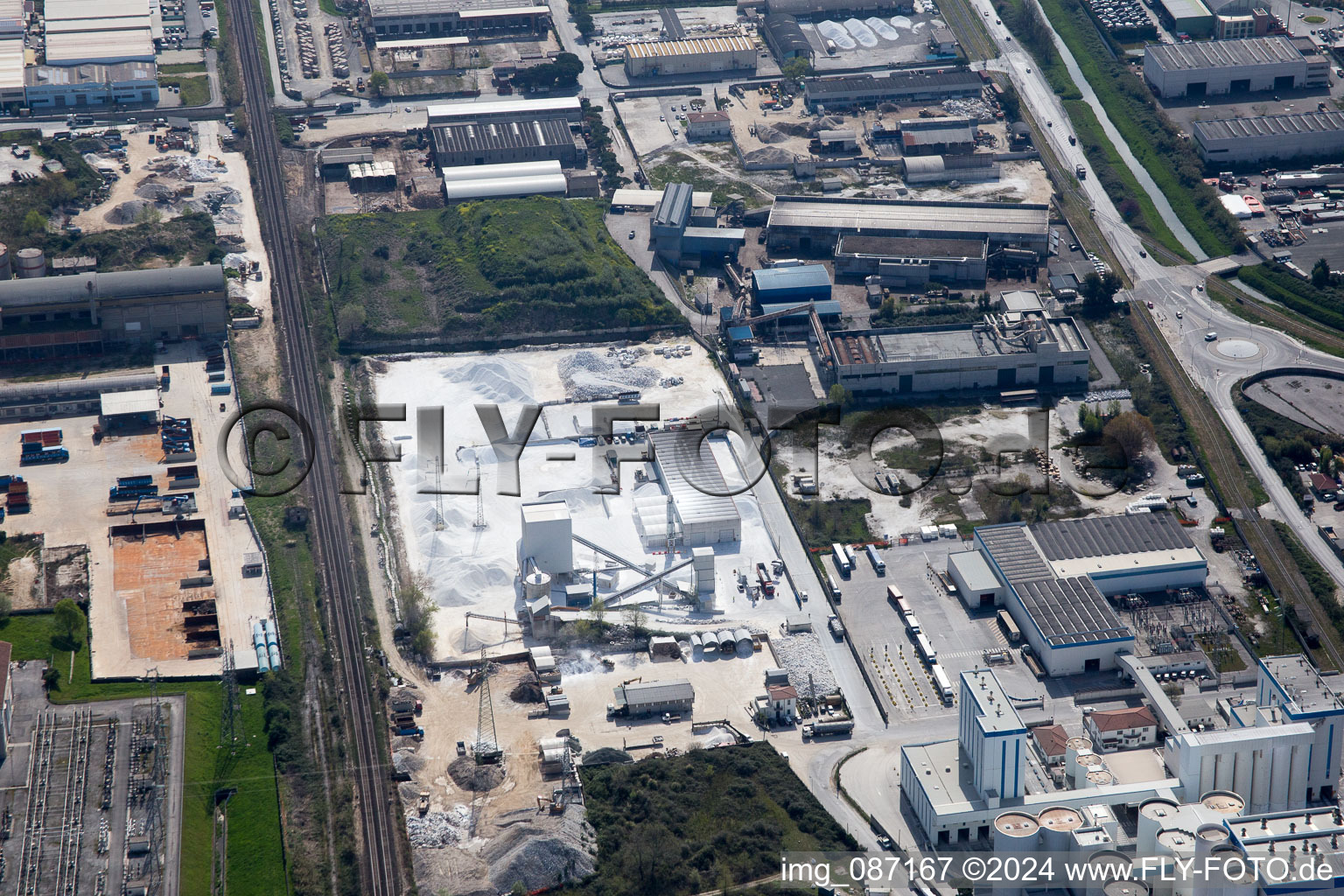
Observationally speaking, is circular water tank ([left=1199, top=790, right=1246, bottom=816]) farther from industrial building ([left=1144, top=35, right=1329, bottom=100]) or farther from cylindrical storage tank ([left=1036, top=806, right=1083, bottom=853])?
industrial building ([left=1144, top=35, right=1329, bottom=100])

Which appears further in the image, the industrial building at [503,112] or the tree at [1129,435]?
the industrial building at [503,112]

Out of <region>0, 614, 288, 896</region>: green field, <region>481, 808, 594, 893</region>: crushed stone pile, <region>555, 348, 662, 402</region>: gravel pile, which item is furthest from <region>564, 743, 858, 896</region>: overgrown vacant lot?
<region>555, 348, 662, 402</region>: gravel pile

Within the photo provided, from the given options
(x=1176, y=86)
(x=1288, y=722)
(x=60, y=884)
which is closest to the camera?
(x=60, y=884)

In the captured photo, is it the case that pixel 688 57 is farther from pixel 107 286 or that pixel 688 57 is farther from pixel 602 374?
pixel 107 286

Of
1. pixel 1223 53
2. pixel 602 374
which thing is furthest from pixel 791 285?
pixel 1223 53

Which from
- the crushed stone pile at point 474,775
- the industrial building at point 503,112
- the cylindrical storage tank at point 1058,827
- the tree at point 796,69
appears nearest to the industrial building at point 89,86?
the industrial building at point 503,112

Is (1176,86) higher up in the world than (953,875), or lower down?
higher up

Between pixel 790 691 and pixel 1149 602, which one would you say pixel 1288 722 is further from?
pixel 790 691

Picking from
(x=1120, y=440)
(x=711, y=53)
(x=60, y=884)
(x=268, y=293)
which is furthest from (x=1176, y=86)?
(x=60, y=884)

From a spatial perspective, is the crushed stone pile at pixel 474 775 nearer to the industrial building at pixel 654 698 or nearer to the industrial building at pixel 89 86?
the industrial building at pixel 654 698
